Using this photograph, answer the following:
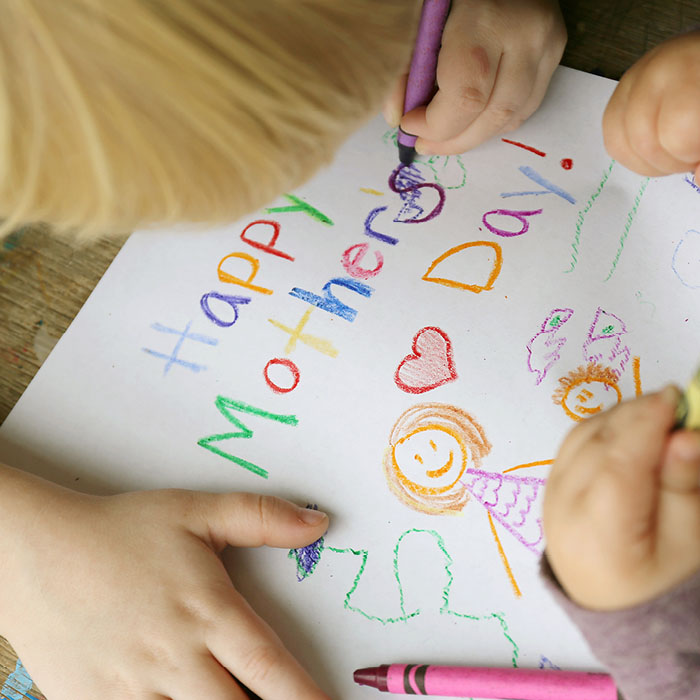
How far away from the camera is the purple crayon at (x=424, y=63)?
435 millimetres

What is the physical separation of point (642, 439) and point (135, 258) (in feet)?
1.20

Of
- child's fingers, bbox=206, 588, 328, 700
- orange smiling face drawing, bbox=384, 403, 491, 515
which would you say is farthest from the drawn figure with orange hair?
child's fingers, bbox=206, 588, 328, 700

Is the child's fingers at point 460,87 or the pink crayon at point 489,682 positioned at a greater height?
the child's fingers at point 460,87

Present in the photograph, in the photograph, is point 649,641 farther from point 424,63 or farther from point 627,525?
point 424,63

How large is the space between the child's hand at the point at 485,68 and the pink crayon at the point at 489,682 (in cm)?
34

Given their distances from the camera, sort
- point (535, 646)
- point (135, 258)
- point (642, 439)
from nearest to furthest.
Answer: point (642, 439) < point (535, 646) < point (135, 258)

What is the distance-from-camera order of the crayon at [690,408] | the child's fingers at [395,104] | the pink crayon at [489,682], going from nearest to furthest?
the crayon at [690,408] → the pink crayon at [489,682] → the child's fingers at [395,104]

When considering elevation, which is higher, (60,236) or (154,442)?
(60,236)

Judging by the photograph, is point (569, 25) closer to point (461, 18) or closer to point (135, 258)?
point (461, 18)

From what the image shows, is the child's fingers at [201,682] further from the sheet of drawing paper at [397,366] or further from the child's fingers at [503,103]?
the child's fingers at [503,103]

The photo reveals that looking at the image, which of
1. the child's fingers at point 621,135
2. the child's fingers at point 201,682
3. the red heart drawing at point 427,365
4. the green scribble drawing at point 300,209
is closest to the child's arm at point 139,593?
the child's fingers at point 201,682

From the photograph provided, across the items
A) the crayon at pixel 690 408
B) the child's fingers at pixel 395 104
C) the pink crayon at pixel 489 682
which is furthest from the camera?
the child's fingers at pixel 395 104

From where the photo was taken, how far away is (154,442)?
45 cm

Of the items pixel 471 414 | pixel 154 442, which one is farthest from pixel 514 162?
pixel 154 442
